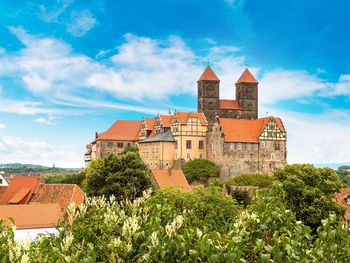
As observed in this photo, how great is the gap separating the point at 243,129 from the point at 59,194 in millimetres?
46998

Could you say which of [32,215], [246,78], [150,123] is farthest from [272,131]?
[32,215]

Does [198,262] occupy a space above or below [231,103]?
below

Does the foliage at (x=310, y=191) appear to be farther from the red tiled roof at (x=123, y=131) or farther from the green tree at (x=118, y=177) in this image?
the red tiled roof at (x=123, y=131)

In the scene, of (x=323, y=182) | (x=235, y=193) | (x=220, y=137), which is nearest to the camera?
(x=323, y=182)

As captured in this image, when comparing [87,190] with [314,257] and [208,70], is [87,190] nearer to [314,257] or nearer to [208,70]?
[314,257]

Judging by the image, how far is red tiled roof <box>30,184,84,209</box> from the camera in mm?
46406

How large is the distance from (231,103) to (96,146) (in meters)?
28.6

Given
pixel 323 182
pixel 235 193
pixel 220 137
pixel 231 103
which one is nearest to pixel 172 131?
pixel 220 137

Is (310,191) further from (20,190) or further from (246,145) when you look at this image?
(246,145)

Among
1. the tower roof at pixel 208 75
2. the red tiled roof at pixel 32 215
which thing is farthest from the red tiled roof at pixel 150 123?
the red tiled roof at pixel 32 215

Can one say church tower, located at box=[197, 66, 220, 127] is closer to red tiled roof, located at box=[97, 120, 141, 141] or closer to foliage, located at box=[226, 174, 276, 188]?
red tiled roof, located at box=[97, 120, 141, 141]

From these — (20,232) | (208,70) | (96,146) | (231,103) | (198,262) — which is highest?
(208,70)

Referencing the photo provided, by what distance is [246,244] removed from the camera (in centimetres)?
888

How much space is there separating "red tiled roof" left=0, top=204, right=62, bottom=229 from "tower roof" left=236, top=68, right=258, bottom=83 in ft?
238
